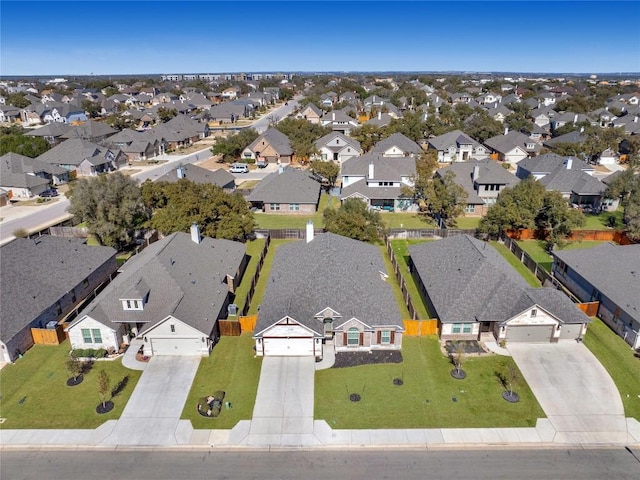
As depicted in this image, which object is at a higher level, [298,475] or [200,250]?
[200,250]

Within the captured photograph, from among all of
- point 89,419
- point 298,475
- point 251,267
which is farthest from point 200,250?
point 298,475

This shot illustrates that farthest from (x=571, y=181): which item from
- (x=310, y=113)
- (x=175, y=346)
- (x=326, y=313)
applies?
(x=310, y=113)

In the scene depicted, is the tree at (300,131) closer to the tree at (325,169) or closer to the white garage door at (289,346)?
the tree at (325,169)

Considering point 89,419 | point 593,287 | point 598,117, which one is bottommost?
point 89,419

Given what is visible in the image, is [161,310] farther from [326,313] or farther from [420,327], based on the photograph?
[420,327]

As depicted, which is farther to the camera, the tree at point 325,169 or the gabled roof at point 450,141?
the gabled roof at point 450,141

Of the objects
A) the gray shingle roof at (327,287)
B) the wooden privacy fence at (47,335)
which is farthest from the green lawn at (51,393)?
the gray shingle roof at (327,287)

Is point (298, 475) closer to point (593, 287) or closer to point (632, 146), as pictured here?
point (593, 287)
